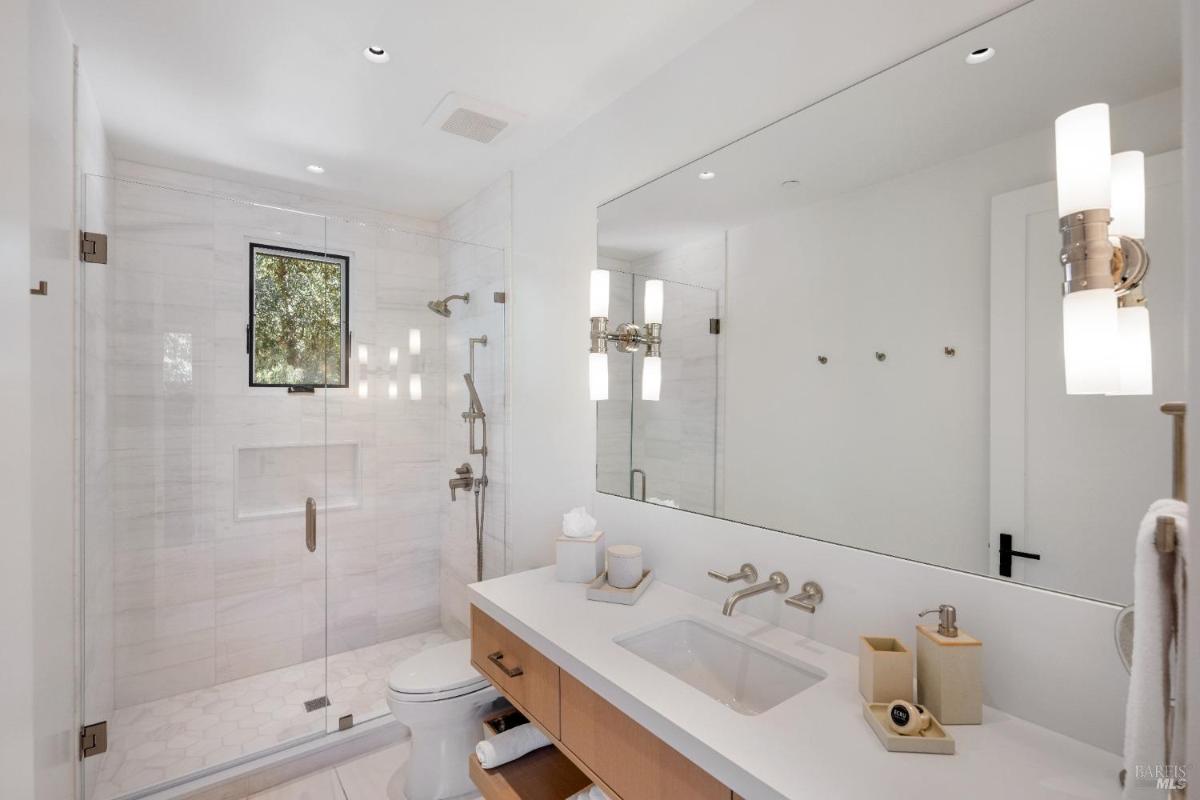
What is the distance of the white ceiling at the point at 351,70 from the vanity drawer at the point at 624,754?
184cm

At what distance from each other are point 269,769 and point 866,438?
2.51m

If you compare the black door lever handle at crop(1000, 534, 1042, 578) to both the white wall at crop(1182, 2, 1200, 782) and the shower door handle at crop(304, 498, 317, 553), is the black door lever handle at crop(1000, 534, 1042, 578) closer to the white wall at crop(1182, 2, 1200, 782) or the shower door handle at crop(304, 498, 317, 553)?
the white wall at crop(1182, 2, 1200, 782)

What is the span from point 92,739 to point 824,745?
2369 millimetres

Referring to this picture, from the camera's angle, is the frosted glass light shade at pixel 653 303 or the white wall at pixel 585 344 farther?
the frosted glass light shade at pixel 653 303

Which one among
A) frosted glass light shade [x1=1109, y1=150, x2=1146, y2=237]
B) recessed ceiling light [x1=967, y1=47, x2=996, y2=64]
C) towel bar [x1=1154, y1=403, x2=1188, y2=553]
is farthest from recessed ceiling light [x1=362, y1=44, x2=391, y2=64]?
towel bar [x1=1154, y1=403, x2=1188, y2=553]

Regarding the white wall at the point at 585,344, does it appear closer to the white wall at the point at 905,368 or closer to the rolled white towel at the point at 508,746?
the white wall at the point at 905,368

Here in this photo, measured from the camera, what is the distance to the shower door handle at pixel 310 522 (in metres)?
2.44

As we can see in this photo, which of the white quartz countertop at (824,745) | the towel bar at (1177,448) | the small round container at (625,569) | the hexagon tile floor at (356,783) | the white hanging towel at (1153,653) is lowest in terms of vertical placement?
the hexagon tile floor at (356,783)

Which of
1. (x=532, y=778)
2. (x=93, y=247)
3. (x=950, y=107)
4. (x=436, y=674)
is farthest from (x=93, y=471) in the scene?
(x=950, y=107)

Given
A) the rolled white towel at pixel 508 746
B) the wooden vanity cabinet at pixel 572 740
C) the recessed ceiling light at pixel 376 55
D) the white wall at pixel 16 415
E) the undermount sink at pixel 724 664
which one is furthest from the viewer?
the recessed ceiling light at pixel 376 55

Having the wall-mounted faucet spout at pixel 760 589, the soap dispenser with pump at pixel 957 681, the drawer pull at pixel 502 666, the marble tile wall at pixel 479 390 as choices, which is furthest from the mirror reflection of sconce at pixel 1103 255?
the marble tile wall at pixel 479 390

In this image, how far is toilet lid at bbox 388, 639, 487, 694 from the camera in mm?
1937

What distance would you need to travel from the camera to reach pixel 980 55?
1054mm
